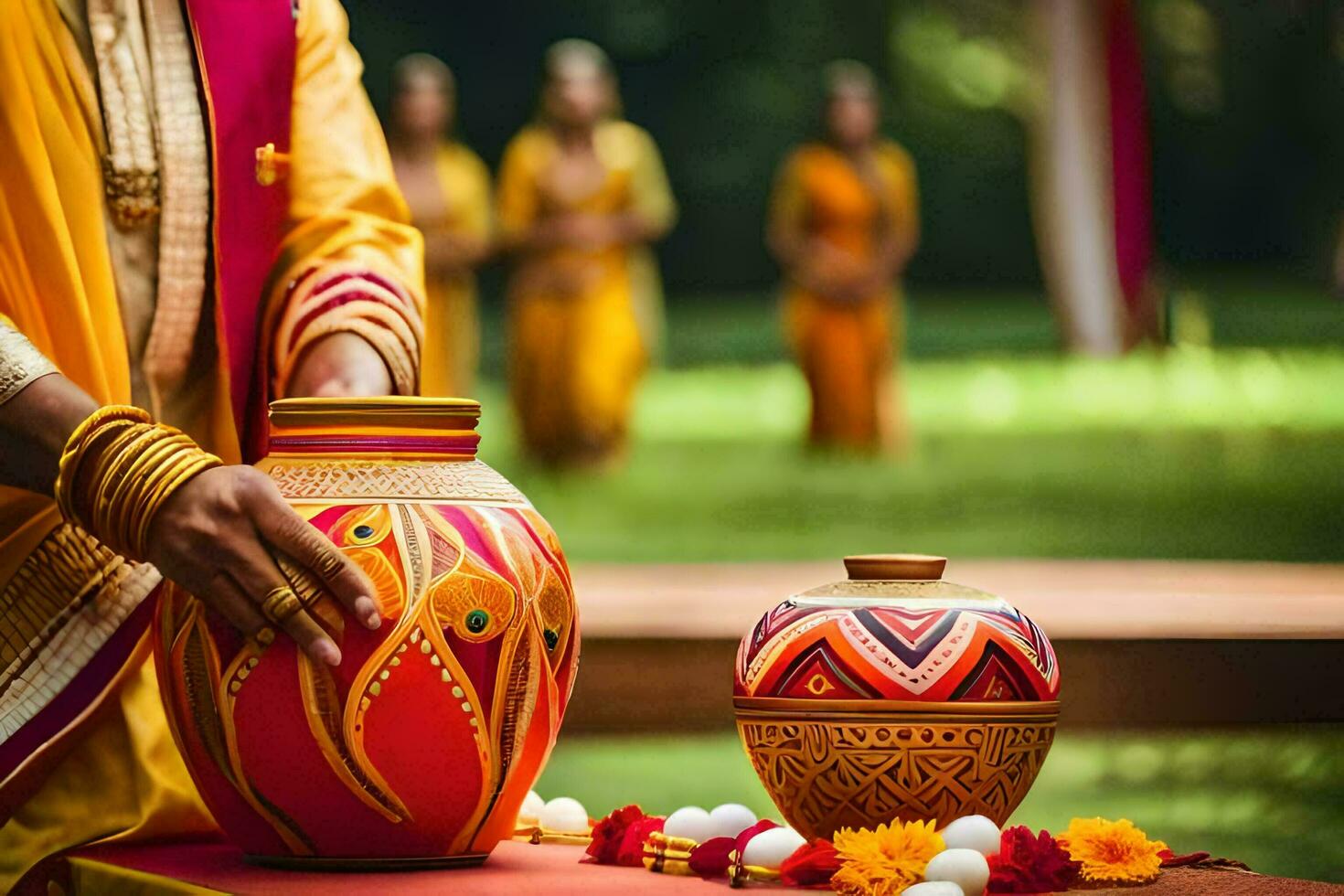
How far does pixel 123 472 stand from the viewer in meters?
1.85

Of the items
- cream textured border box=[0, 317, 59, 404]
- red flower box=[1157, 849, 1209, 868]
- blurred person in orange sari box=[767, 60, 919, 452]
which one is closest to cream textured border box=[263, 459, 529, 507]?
cream textured border box=[0, 317, 59, 404]

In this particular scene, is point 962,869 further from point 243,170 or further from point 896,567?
point 243,170

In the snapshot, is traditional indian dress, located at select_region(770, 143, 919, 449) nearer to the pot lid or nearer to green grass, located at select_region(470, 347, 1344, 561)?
green grass, located at select_region(470, 347, 1344, 561)

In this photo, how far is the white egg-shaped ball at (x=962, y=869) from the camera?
1.70 metres

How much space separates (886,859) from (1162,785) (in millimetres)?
3780

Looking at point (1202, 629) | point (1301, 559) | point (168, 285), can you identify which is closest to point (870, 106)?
point (1301, 559)

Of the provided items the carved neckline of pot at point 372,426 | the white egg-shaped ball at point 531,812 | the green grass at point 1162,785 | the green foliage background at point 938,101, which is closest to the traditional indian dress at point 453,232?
the green foliage background at point 938,101

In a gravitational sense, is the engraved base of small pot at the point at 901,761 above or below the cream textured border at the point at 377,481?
below

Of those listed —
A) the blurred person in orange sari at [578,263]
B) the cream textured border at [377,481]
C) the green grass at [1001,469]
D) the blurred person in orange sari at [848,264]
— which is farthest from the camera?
the blurred person in orange sari at [848,264]

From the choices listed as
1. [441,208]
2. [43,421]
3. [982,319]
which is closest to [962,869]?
[43,421]

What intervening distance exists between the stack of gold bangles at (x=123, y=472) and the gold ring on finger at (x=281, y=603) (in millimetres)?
122

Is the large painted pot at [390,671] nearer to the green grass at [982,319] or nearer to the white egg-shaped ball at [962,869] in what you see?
the white egg-shaped ball at [962,869]

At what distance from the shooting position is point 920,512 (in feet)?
34.8

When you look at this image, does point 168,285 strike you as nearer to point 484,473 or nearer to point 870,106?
point 484,473
